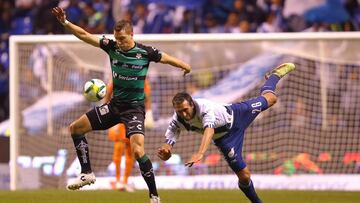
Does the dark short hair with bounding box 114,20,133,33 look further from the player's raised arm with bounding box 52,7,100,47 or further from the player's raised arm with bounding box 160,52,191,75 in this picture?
the player's raised arm with bounding box 160,52,191,75

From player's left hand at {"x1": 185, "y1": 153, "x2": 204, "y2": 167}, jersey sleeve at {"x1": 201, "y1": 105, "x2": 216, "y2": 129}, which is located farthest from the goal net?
player's left hand at {"x1": 185, "y1": 153, "x2": 204, "y2": 167}

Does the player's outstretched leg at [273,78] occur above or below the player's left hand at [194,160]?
above

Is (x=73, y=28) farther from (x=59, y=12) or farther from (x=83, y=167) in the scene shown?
(x=83, y=167)

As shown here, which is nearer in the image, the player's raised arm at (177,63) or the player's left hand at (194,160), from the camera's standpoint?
the player's left hand at (194,160)

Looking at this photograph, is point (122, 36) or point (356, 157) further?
point (356, 157)

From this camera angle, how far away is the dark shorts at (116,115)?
1145 centimetres

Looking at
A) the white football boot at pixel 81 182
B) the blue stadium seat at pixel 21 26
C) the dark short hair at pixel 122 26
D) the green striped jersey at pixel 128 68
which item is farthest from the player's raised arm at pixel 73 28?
the blue stadium seat at pixel 21 26

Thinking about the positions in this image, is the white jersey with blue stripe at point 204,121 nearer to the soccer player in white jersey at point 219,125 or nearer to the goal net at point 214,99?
the soccer player in white jersey at point 219,125

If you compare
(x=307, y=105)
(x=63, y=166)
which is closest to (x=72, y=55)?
(x=63, y=166)

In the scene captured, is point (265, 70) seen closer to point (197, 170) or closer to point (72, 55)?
point (197, 170)

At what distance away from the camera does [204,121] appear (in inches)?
416

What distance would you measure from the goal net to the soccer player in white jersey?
5249 millimetres

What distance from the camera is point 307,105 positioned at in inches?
663

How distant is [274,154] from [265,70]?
1.53 meters
